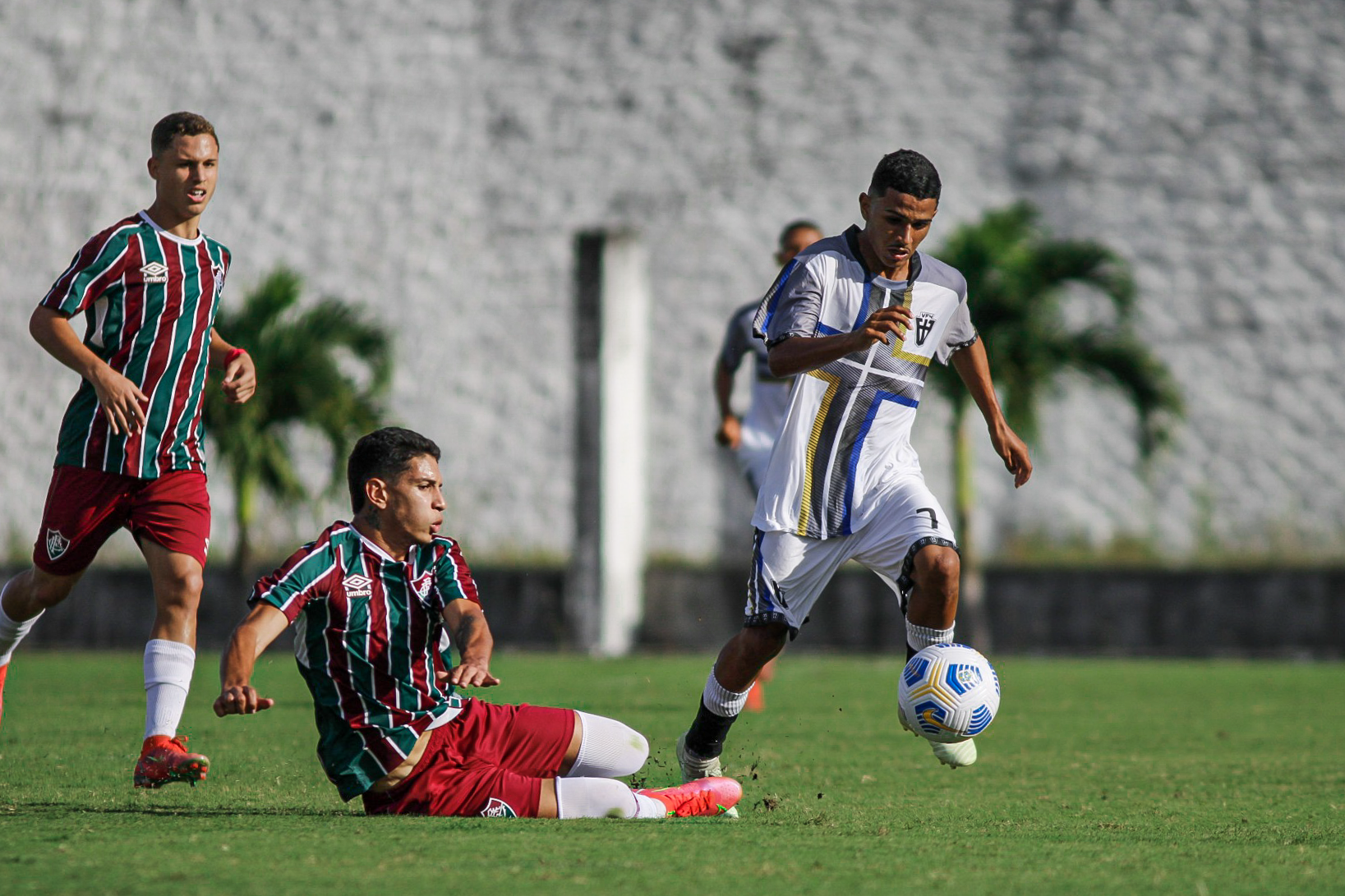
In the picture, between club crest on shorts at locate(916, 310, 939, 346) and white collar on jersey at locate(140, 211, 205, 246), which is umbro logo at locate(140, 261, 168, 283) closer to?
white collar on jersey at locate(140, 211, 205, 246)

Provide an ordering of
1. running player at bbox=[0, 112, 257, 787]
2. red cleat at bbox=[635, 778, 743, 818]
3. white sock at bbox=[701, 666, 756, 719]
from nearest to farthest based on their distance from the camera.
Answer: red cleat at bbox=[635, 778, 743, 818] → running player at bbox=[0, 112, 257, 787] → white sock at bbox=[701, 666, 756, 719]

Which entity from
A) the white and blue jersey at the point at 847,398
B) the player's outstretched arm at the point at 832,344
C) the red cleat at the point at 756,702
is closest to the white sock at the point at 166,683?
the white and blue jersey at the point at 847,398

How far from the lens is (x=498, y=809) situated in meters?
4.55

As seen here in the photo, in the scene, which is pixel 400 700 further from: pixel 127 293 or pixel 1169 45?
pixel 1169 45

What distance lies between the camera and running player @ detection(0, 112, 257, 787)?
5.13 m

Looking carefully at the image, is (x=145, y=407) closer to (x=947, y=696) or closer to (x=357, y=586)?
(x=357, y=586)

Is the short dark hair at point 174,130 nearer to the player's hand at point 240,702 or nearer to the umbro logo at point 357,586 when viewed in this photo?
the umbro logo at point 357,586

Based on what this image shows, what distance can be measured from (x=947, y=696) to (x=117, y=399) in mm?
2575

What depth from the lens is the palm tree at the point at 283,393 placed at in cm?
1530

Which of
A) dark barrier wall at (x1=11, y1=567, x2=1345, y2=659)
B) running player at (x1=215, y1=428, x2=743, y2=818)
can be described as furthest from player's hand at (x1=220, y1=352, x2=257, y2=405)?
dark barrier wall at (x1=11, y1=567, x2=1345, y2=659)

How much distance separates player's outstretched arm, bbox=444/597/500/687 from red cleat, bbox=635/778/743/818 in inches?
27.2

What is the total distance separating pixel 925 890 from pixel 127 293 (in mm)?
3077

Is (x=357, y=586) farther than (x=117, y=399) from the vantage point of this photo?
No

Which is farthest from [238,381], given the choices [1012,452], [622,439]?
[622,439]
